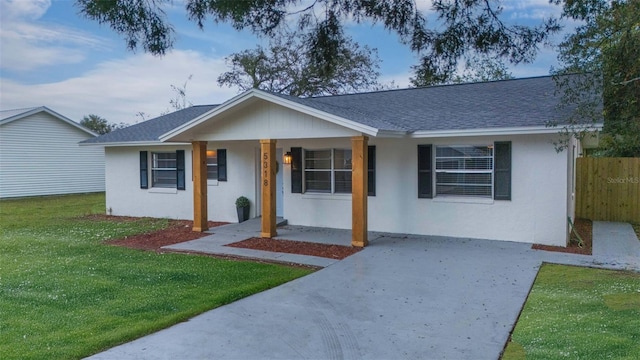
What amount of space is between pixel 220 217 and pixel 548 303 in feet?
31.9

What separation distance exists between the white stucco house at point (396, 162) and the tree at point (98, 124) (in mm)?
36675

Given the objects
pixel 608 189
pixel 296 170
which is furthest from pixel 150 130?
pixel 608 189

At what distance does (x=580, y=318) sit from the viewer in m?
4.84

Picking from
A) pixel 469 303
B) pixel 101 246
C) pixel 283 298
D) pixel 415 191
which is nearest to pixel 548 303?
pixel 469 303

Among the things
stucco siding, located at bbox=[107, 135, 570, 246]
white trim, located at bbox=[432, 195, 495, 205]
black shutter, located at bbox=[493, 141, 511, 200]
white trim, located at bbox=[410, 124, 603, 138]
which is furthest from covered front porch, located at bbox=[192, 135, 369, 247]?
black shutter, located at bbox=[493, 141, 511, 200]

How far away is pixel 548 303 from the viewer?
18.1 ft

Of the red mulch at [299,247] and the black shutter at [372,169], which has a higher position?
the black shutter at [372,169]

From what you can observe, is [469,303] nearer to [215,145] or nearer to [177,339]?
[177,339]

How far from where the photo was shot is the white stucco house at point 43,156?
21156 mm

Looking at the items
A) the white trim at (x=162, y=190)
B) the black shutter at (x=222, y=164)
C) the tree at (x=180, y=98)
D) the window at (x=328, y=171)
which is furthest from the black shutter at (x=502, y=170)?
the tree at (x=180, y=98)

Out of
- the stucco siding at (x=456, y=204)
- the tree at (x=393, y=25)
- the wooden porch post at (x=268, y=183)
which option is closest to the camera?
the tree at (x=393, y=25)

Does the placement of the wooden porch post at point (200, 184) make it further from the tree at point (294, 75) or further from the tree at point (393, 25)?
the tree at point (294, 75)

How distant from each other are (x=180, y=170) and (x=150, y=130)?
7.75ft

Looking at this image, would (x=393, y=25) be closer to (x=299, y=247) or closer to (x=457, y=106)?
(x=299, y=247)
